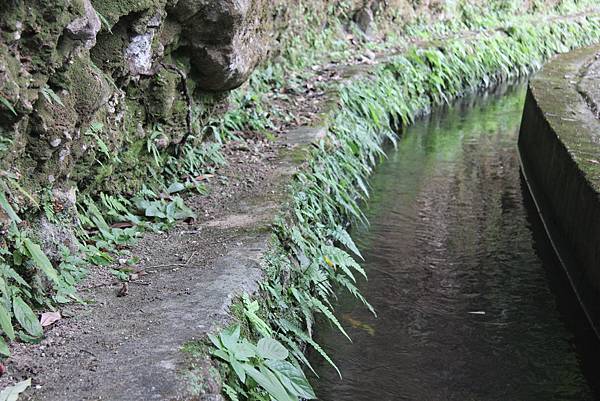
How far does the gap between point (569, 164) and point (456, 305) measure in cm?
170

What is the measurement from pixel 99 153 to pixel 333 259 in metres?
1.72

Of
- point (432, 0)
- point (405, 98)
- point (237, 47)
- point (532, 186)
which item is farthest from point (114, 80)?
point (432, 0)

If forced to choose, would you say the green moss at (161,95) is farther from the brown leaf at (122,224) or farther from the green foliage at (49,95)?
the green foliage at (49,95)

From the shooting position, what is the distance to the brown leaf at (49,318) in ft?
11.2

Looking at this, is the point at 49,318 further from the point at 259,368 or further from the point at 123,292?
the point at 259,368

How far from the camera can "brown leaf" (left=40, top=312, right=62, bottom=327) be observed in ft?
11.2

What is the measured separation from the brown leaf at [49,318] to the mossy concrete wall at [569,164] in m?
3.63

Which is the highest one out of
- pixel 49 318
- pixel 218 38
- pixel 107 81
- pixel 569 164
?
pixel 218 38

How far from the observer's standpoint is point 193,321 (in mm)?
3484

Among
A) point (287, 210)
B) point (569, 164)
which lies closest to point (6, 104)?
point (287, 210)

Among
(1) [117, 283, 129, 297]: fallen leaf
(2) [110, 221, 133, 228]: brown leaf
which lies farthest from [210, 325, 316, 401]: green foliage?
(2) [110, 221, 133, 228]: brown leaf

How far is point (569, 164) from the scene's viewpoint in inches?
254

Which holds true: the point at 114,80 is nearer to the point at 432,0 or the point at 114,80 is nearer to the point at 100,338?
the point at 100,338

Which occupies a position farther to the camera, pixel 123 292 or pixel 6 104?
pixel 123 292
